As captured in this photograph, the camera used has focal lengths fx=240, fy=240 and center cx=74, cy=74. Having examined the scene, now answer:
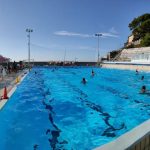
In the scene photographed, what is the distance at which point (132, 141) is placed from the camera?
2.89 metres

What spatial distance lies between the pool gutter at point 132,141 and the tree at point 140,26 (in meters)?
62.8

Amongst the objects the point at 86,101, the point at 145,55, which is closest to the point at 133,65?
the point at 145,55

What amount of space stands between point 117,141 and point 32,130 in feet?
14.3

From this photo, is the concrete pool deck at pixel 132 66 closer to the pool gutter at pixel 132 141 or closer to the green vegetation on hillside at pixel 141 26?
the green vegetation on hillside at pixel 141 26

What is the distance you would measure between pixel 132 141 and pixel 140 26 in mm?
65371

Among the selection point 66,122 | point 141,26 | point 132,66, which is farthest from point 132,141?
point 141,26

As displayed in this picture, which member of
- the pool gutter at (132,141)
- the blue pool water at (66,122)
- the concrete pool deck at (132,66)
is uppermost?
the concrete pool deck at (132,66)

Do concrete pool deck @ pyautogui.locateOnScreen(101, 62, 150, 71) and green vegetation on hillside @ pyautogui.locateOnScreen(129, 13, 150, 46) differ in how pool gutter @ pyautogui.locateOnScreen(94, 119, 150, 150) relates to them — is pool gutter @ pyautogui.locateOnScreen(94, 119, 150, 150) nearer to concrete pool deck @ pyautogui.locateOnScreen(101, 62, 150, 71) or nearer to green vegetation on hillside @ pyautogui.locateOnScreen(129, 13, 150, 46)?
concrete pool deck @ pyautogui.locateOnScreen(101, 62, 150, 71)

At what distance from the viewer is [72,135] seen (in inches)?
257

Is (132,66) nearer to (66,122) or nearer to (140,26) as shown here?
(140,26)

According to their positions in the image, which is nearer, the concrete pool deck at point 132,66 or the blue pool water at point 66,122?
the blue pool water at point 66,122

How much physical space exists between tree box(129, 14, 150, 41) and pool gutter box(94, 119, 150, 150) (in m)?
62.8

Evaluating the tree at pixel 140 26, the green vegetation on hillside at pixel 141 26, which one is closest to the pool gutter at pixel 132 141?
the green vegetation on hillside at pixel 141 26

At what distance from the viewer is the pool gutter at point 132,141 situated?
2.73 meters
